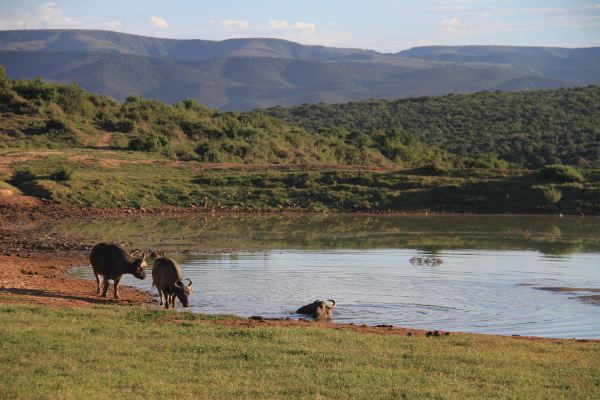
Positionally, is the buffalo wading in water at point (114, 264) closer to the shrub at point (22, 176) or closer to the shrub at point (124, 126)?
the shrub at point (22, 176)

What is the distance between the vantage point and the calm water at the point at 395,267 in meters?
18.4

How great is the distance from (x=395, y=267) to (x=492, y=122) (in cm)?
6103

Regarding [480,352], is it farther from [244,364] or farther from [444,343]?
[244,364]

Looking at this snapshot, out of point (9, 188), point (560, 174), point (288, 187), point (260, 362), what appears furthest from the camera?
point (560, 174)

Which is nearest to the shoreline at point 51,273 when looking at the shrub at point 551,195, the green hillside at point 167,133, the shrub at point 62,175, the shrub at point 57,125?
the shrub at point 62,175

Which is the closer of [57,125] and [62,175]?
[62,175]

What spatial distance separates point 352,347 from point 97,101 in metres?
49.4

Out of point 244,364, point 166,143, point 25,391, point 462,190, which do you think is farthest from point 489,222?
point 25,391

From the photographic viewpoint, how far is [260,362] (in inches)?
486

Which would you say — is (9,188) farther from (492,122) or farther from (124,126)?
(492,122)

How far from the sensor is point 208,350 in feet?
42.7

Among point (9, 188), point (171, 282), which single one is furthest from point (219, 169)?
point (171, 282)

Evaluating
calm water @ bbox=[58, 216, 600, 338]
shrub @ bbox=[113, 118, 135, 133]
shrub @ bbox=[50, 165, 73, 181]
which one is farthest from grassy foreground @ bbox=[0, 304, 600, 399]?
shrub @ bbox=[113, 118, 135, 133]

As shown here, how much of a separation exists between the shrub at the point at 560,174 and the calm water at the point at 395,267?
4.82 m
